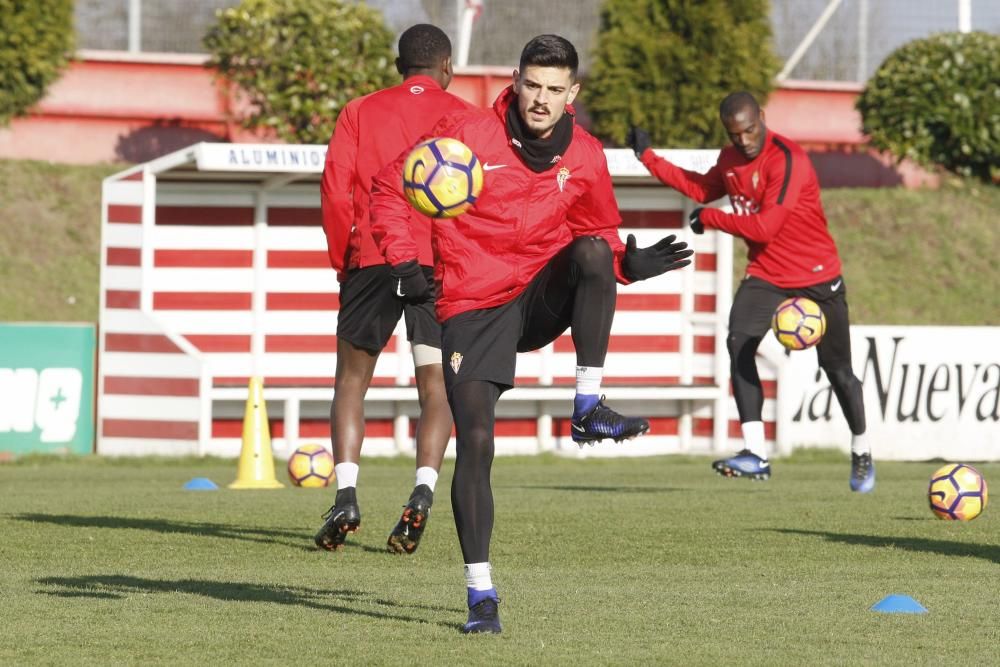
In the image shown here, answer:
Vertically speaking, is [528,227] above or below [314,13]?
below

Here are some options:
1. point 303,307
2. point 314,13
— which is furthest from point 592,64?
point 303,307

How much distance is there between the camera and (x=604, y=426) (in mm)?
6578

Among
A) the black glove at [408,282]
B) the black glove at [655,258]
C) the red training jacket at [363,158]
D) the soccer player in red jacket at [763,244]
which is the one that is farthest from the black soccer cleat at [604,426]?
the soccer player in red jacket at [763,244]

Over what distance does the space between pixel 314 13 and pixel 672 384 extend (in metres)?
8.09

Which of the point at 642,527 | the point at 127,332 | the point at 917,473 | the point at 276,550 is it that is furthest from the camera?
the point at 127,332

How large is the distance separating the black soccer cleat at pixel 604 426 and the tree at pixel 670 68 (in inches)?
721

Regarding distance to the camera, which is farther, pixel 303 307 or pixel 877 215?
pixel 877 215

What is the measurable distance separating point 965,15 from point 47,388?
55.1ft

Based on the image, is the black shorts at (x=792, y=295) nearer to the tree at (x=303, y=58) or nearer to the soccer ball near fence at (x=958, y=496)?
the soccer ball near fence at (x=958, y=496)

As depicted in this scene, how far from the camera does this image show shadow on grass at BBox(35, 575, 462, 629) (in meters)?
6.51

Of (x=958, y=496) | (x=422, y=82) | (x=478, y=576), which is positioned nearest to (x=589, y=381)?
(x=478, y=576)

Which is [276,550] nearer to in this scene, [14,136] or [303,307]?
[303,307]

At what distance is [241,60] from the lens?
24.3m

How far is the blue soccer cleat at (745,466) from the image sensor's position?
11398 mm
